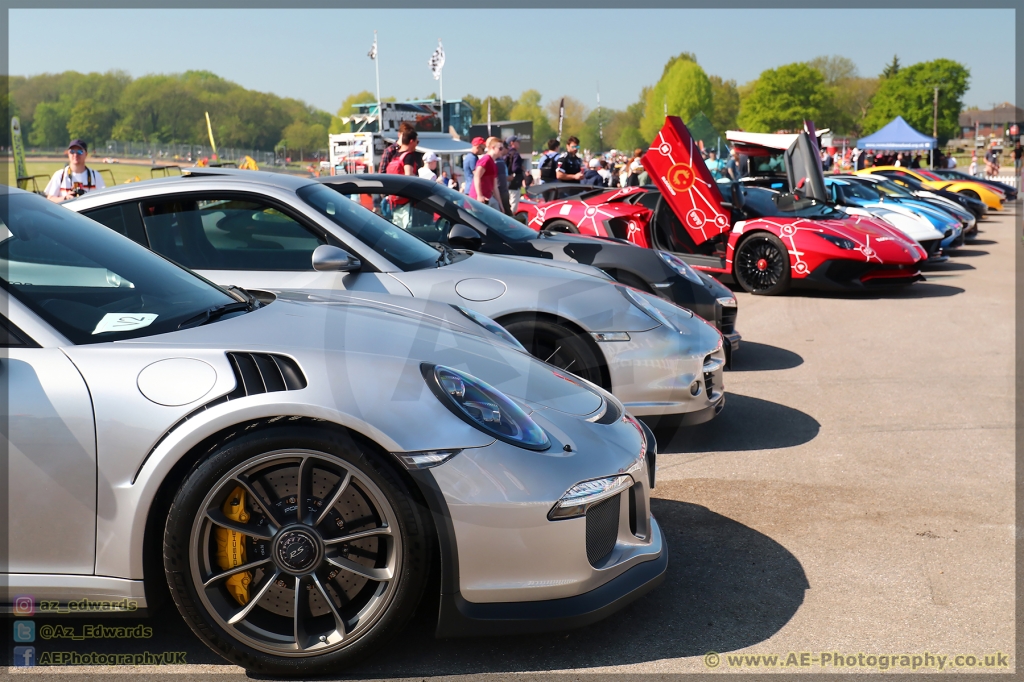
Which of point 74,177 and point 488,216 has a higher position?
point 74,177

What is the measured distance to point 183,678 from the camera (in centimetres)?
261

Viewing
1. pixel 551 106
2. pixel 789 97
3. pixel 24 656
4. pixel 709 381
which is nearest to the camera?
pixel 24 656

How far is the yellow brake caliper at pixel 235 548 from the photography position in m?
2.54

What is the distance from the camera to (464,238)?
575 centimetres

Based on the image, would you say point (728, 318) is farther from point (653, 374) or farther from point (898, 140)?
point (898, 140)

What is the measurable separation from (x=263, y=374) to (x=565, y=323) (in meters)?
2.45

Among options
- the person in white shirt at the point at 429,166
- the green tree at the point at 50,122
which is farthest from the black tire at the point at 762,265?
the green tree at the point at 50,122

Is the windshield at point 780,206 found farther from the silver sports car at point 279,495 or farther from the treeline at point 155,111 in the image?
the silver sports car at point 279,495

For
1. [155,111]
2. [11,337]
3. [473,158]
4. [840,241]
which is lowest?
[11,337]

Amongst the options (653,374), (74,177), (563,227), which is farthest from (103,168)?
(653,374)

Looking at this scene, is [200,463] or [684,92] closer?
[200,463]

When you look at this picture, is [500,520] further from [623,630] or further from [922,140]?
[922,140]

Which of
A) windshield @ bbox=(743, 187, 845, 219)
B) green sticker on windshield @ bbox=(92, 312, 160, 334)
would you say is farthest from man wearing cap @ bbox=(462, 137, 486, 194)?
green sticker on windshield @ bbox=(92, 312, 160, 334)

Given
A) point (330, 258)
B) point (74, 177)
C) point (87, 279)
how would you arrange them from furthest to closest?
1. point (74, 177)
2. point (330, 258)
3. point (87, 279)
